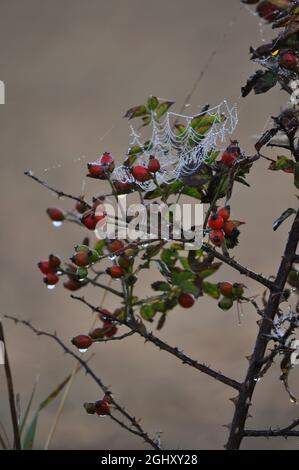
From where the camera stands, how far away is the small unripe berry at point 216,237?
7.40 feet

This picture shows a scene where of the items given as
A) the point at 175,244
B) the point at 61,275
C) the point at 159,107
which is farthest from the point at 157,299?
the point at 159,107

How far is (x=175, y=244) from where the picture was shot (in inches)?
101

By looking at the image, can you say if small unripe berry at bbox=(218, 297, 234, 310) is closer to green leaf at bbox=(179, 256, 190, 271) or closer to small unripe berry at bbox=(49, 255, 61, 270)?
green leaf at bbox=(179, 256, 190, 271)

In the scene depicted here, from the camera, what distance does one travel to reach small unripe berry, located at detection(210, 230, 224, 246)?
7.40ft

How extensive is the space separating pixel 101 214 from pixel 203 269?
44 centimetres

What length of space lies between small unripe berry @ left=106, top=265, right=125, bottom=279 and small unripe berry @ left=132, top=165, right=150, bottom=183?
1.09 feet

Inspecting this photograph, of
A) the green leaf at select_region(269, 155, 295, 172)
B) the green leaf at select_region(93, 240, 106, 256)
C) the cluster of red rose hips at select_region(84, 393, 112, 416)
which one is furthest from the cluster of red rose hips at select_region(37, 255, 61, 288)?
the green leaf at select_region(269, 155, 295, 172)

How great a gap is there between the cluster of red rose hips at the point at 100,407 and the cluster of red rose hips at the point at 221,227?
2.35 feet

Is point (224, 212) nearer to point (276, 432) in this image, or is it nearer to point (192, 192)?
point (192, 192)

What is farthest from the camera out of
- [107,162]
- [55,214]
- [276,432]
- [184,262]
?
[55,214]

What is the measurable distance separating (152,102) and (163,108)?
50 millimetres

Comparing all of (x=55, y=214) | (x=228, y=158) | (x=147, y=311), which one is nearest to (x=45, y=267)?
(x=55, y=214)

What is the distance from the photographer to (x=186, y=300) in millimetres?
2592
